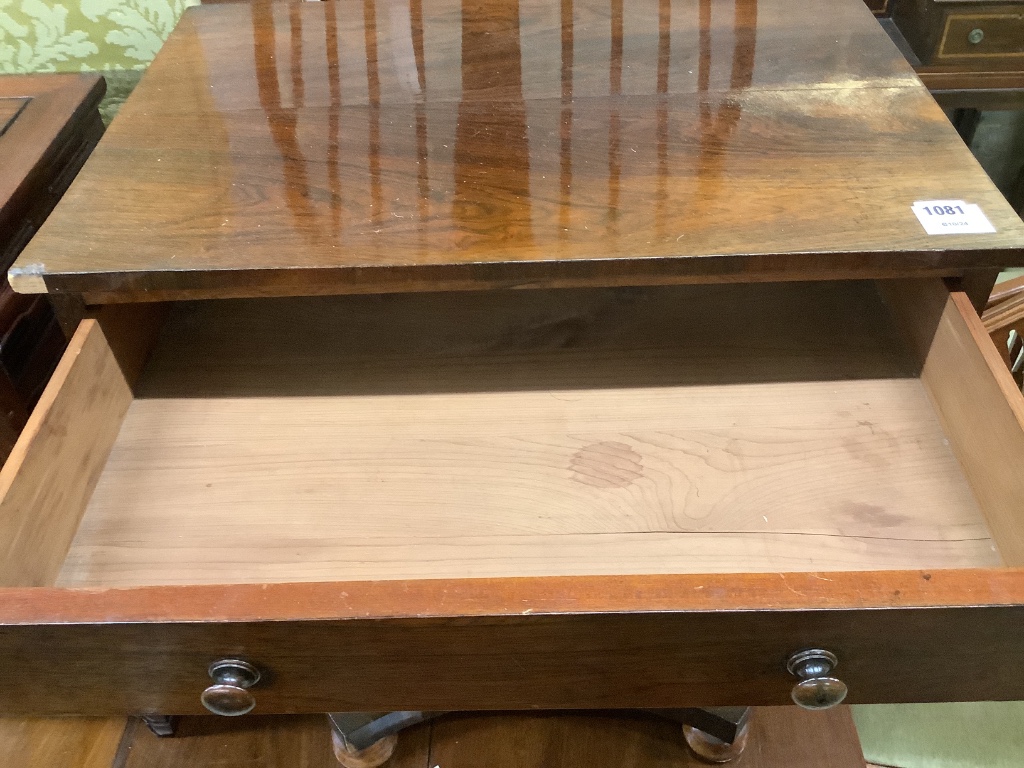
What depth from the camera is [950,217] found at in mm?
619

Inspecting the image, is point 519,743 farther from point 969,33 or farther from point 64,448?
point 969,33

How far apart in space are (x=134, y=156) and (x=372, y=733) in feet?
1.95

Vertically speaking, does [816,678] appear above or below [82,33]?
below

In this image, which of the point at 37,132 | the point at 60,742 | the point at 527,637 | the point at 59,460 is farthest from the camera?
the point at 60,742

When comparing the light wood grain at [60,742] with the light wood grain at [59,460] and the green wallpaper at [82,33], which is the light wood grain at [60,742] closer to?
the light wood grain at [59,460]

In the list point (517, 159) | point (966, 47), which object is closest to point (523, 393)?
point (517, 159)

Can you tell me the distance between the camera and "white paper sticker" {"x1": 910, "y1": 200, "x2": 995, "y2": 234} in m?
0.61

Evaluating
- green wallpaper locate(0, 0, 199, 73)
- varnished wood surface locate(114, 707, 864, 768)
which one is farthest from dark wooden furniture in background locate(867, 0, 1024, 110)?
green wallpaper locate(0, 0, 199, 73)

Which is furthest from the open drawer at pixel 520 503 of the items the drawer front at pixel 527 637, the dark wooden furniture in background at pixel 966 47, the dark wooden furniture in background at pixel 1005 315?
the dark wooden furniture in background at pixel 966 47

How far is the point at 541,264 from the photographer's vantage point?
23.4 inches

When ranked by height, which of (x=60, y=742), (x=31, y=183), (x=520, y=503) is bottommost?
(x=60, y=742)

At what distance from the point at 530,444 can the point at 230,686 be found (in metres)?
0.29

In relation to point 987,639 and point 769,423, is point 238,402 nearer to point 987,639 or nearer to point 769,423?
point 769,423

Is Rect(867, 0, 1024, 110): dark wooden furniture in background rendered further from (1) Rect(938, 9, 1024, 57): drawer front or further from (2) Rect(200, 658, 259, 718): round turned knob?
(2) Rect(200, 658, 259, 718): round turned knob
